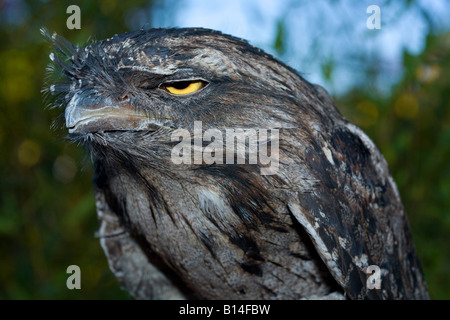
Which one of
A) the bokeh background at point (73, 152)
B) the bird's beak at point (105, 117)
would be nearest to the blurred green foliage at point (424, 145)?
the bokeh background at point (73, 152)

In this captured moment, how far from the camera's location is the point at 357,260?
6.22ft

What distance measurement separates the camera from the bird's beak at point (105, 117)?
1.56 meters

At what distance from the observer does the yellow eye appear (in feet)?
5.38

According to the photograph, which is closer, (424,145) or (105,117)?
(105,117)

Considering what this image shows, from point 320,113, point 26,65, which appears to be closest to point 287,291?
point 320,113

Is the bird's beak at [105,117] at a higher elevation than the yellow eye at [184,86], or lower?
lower

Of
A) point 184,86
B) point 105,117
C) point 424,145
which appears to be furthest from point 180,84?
point 424,145

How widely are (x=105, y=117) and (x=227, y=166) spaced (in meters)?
0.50

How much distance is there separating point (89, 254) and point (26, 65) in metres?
→ 1.53

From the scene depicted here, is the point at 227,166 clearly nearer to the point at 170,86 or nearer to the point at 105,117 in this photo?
the point at 170,86

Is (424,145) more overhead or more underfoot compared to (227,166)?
more overhead

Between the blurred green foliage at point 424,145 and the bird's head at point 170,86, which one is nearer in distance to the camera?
the bird's head at point 170,86

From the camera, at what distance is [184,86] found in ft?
5.43

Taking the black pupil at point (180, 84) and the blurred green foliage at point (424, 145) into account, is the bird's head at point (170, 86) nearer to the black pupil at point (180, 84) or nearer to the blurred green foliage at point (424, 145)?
the black pupil at point (180, 84)
